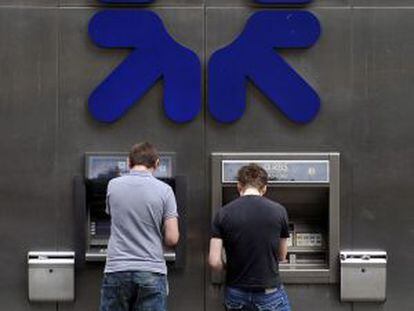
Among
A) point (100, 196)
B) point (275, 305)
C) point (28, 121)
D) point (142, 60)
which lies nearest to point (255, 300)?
point (275, 305)

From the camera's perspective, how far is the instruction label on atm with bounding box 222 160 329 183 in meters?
5.61

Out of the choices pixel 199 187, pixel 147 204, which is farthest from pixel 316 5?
pixel 147 204

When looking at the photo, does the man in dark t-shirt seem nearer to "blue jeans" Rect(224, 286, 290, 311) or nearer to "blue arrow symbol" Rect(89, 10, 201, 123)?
"blue jeans" Rect(224, 286, 290, 311)

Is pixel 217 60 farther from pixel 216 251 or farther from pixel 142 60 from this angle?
pixel 216 251

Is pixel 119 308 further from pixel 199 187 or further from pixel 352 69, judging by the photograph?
pixel 352 69

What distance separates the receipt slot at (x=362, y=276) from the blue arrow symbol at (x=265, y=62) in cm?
112

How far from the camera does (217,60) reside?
5.70 m

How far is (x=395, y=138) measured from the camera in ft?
18.8

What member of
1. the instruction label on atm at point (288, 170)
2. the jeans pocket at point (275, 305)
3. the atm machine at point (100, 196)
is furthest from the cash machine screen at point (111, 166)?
the jeans pocket at point (275, 305)

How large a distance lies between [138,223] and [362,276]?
1808mm

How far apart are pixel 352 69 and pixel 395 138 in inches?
22.6

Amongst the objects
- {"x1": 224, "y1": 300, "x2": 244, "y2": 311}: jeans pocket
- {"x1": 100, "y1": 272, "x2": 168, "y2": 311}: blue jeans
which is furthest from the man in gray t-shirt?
{"x1": 224, "y1": 300, "x2": 244, "y2": 311}: jeans pocket

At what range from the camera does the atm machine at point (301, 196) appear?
5.63 metres

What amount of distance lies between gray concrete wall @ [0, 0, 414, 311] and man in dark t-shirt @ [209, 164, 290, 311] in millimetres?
1150
